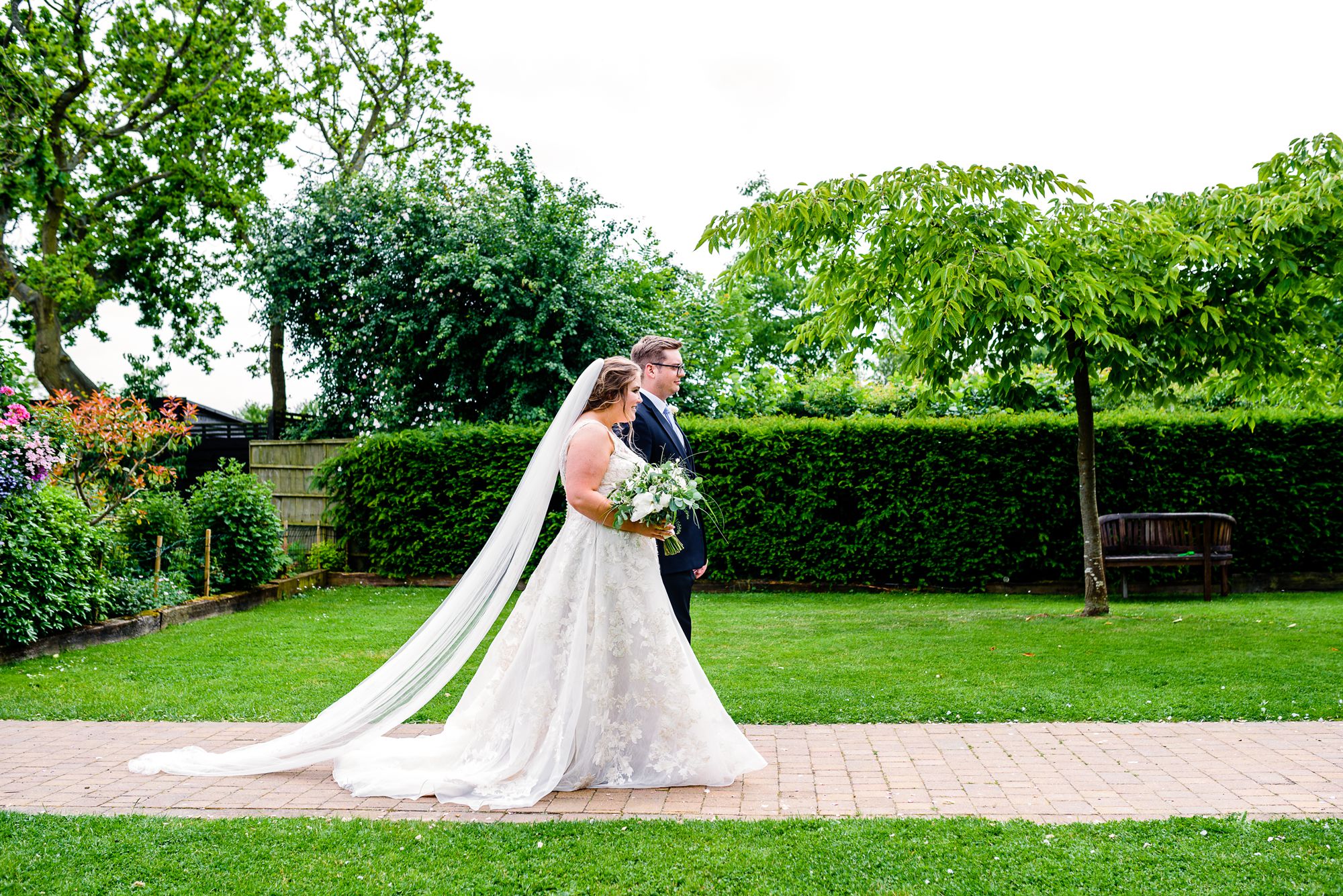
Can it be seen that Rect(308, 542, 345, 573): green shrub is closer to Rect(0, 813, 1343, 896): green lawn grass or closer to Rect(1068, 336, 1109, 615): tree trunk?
Rect(1068, 336, 1109, 615): tree trunk

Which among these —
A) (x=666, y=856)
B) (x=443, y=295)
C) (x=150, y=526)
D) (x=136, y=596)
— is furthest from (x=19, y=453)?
(x=443, y=295)

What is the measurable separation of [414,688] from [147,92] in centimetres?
1835

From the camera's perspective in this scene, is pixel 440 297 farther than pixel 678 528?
Yes

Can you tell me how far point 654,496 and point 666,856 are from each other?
64.6 inches

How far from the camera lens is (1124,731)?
18.6ft

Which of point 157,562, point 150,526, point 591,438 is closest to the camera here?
point 591,438

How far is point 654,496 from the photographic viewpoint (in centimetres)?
480

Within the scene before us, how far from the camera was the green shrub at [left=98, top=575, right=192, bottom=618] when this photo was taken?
31.2ft

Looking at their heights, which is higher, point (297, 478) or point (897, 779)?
point (297, 478)

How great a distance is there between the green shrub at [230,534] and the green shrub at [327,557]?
6.87 feet

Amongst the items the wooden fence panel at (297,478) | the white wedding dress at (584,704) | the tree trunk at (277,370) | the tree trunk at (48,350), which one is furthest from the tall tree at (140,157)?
the white wedding dress at (584,704)

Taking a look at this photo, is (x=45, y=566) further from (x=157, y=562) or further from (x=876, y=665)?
(x=876, y=665)

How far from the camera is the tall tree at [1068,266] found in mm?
8406

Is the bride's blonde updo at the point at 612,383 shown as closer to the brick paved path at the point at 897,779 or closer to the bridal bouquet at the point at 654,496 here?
the bridal bouquet at the point at 654,496
